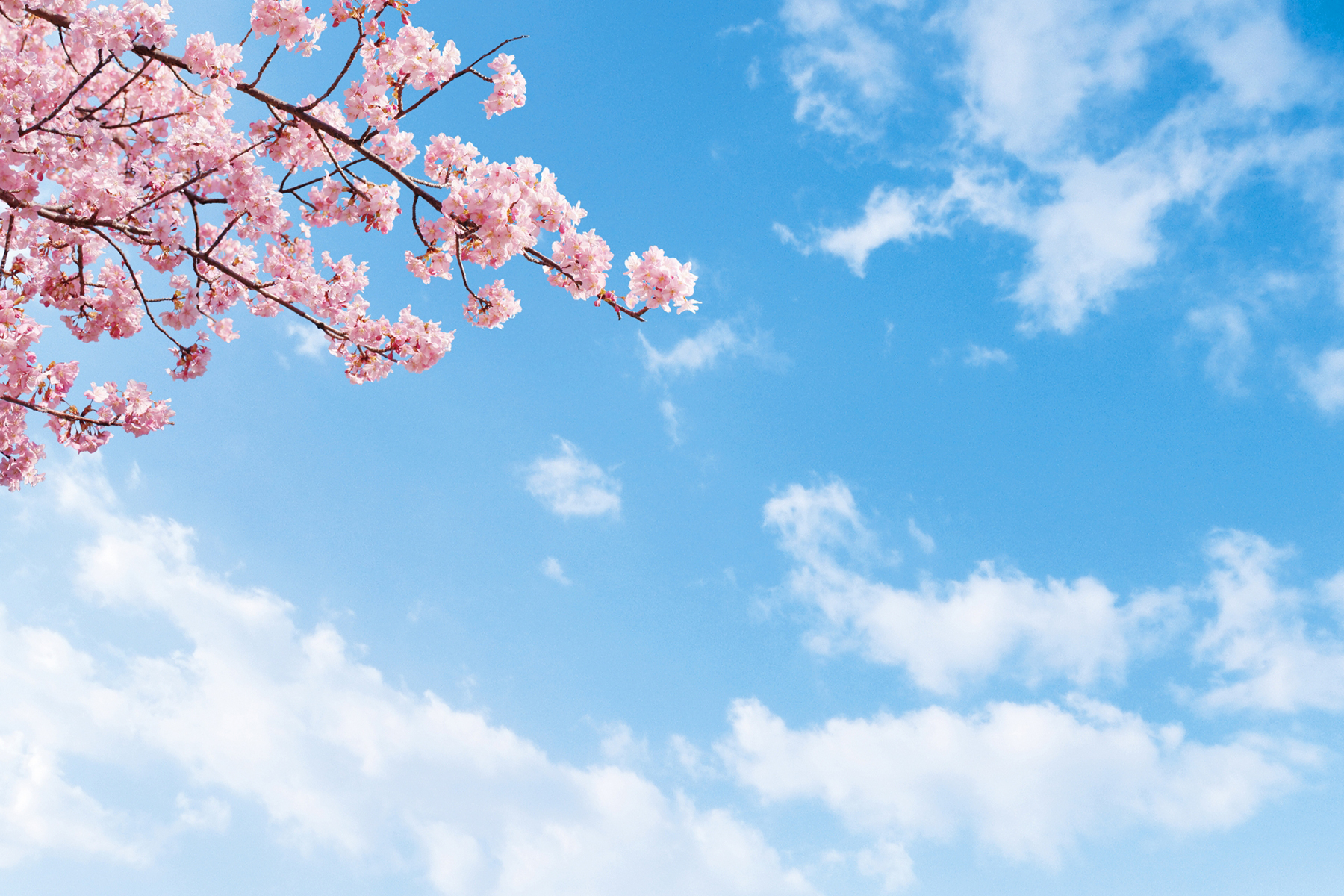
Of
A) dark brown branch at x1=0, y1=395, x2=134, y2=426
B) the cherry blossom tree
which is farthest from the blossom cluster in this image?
dark brown branch at x1=0, y1=395, x2=134, y2=426

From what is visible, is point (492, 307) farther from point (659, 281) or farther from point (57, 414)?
point (57, 414)

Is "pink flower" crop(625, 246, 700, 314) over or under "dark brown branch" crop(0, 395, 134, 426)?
over

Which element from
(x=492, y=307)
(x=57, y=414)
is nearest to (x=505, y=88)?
(x=492, y=307)

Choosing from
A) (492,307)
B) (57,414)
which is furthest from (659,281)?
(57,414)

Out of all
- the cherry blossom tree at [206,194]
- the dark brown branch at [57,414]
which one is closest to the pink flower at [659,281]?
the cherry blossom tree at [206,194]

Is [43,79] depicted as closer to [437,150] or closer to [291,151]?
[291,151]

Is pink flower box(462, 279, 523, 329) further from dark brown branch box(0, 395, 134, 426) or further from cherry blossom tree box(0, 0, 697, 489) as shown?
dark brown branch box(0, 395, 134, 426)

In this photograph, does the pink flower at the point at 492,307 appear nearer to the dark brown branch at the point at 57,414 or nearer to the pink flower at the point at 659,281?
the pink flower at the point at 659,281

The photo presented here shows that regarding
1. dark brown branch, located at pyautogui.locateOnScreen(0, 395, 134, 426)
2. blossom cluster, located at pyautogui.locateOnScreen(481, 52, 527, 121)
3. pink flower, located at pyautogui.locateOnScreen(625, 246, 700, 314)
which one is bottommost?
dark brown branch, located at pyautogui.locateOnScreen(0, 395, 134, 426)

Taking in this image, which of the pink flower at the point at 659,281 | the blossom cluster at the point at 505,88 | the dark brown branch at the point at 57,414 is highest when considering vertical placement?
the blossom cluster at the point at 505,88

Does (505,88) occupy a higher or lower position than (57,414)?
higher

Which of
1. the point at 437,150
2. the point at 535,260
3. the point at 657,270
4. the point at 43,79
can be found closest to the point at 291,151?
the point at 437,150

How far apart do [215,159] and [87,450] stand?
3.73 metres

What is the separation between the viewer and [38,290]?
872 cm
